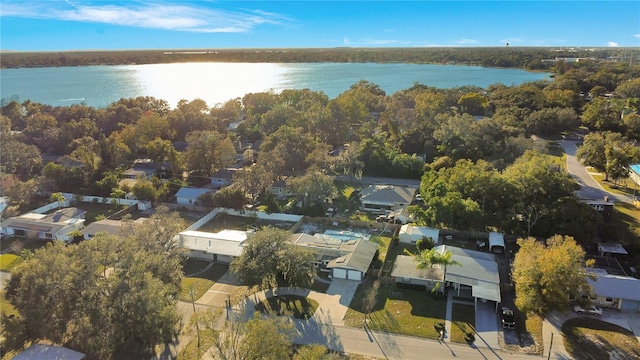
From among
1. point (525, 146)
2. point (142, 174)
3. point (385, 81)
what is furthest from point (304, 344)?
point (385, 81)

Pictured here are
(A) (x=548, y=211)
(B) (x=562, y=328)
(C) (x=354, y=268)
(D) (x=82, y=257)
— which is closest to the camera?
(D) (x=82, y=257)

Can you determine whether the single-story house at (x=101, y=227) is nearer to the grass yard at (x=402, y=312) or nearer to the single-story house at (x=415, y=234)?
the grass yard at (x=402, y=312)

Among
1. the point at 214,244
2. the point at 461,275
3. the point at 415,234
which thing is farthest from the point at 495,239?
the point at 214,244

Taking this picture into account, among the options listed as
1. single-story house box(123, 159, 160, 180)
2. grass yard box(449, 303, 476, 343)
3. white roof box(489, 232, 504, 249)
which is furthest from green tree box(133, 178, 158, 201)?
white roof box(489, 232, 504, 249)

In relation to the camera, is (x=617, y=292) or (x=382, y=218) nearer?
(x=617, y=292)

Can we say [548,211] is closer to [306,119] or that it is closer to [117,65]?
[306,119]

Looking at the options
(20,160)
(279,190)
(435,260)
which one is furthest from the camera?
(20,160)

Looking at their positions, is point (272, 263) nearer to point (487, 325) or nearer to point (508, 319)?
point (487, 325)
